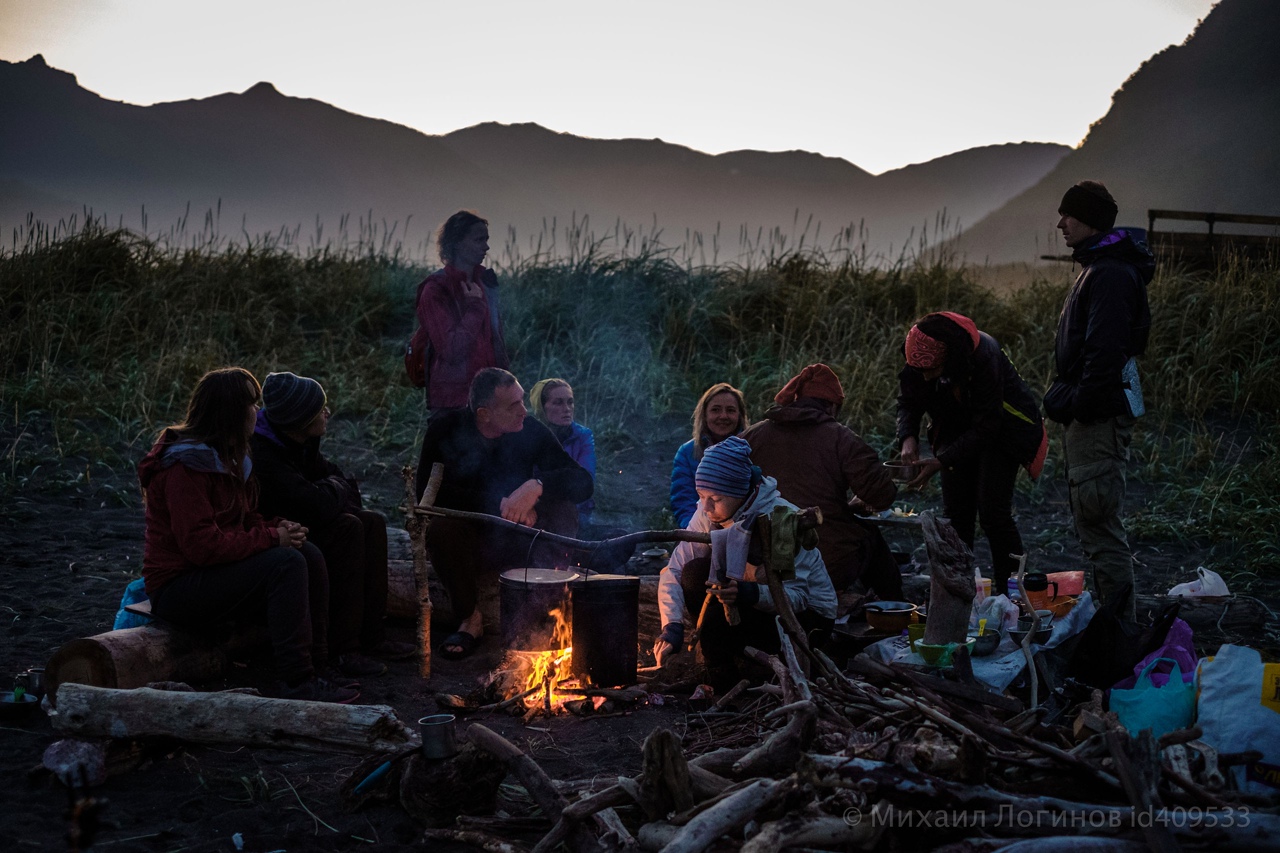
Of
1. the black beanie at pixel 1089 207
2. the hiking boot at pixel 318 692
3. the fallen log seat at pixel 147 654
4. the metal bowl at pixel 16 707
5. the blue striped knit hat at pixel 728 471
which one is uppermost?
the black beanie at pixel 1089 207

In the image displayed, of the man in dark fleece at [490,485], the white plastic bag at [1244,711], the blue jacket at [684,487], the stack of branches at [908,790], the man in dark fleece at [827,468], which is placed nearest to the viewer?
the stack of branches at [908,790]

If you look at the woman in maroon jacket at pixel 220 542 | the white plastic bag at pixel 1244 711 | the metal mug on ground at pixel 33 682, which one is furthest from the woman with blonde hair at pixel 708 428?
the metal mug on ground at pixel 33 682

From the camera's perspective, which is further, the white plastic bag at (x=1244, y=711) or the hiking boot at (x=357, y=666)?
the hiking boot at (x=357, y=666)

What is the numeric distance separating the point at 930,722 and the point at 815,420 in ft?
7.10

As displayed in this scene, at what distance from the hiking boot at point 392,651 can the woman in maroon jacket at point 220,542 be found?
28.4 inches

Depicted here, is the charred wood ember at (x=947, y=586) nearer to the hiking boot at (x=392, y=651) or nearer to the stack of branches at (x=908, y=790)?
the stack of branches at (x=908, y=790)

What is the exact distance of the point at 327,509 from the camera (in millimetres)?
4664

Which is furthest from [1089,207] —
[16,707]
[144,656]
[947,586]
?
Result: [16,707]

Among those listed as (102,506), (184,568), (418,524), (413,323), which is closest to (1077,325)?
(418,524)

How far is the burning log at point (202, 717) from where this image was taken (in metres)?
3.30

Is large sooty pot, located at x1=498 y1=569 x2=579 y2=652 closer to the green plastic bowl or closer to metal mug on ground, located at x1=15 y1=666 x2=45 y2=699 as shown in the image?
the green plastic bowl

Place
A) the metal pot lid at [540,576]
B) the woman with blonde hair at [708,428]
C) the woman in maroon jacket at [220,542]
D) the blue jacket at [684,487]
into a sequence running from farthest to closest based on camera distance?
1. the blue jacket at [684,487]
2. the woman with blonde hair at [708,428]
3. the metal pot lid at [540,576]
4. the woman in maroon jacket at [220,542]

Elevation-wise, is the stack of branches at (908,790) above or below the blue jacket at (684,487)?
below

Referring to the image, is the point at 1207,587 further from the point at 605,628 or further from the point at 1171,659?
the point at 605,628
